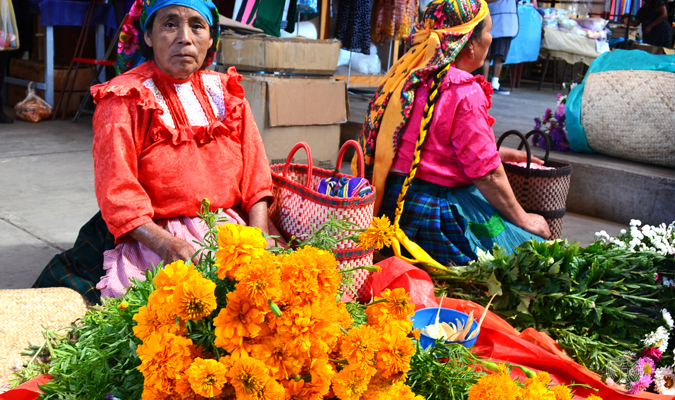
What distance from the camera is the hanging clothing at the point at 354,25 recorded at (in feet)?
20.9

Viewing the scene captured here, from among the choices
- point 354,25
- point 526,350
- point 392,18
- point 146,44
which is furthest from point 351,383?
point 392,18

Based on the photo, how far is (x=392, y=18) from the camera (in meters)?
6.73

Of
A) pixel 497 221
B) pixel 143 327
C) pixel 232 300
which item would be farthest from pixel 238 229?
pixel 497 221

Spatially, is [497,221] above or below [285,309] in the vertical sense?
below

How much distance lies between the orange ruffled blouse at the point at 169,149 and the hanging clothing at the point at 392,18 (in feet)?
15.9

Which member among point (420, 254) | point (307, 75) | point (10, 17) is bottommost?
point (420, 254)

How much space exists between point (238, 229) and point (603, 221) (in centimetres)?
365

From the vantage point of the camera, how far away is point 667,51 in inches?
200

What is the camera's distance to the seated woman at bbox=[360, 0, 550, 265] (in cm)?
253

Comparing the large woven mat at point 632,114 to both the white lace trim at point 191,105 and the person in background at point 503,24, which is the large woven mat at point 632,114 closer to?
the white lace trim at point 191,105

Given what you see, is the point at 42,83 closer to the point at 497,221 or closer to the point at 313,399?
the point at 497,221

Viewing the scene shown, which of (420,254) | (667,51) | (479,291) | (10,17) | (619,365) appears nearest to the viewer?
(619,365)

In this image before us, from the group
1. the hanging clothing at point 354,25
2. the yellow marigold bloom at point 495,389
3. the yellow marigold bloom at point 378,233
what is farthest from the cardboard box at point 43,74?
the yellow marigold bloom at point 495,389

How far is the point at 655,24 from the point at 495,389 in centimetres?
866
